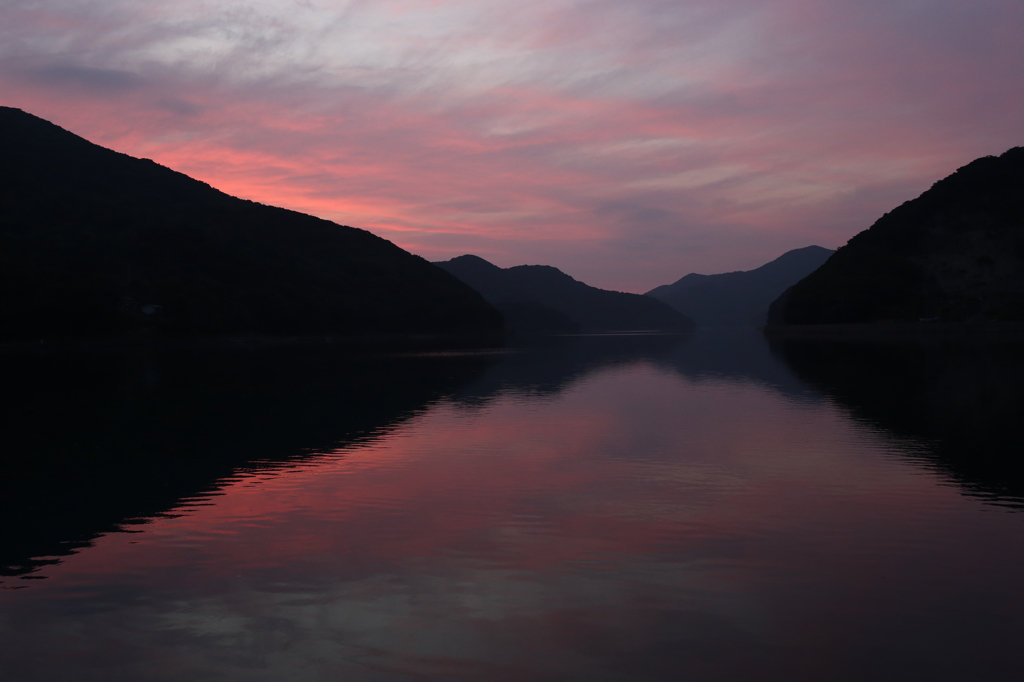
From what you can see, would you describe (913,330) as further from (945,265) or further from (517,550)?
(517,550)

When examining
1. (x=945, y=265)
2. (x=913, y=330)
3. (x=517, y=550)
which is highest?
(x=945, y=265)

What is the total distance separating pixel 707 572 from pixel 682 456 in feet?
35.5

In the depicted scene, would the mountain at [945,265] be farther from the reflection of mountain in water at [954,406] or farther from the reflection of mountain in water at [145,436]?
the reflection of mountain in water at [145,436]

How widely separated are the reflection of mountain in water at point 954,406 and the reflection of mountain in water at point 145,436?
17.7 metres

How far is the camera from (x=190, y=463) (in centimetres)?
2153

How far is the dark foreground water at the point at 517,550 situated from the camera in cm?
860

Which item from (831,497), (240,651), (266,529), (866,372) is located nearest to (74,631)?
(240,651)

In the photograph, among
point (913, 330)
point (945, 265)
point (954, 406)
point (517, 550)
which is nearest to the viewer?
point (517, 550)

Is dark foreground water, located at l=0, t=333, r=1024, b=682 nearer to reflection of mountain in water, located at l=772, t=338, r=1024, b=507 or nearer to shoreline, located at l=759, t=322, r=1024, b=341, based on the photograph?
reflection of mountain in water, located at l=772, t=338, r=1024, b=507

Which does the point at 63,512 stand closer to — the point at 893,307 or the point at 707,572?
the point at 707,572

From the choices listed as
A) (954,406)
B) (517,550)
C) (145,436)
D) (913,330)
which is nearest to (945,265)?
(913,330)

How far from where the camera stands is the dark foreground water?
860 cm

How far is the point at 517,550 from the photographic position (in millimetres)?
12586

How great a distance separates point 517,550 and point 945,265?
194480 mm
